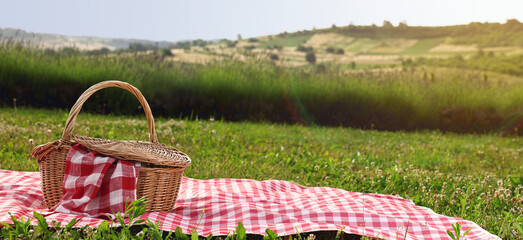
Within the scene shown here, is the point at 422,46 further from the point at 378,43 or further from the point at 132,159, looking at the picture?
the point at 132,159

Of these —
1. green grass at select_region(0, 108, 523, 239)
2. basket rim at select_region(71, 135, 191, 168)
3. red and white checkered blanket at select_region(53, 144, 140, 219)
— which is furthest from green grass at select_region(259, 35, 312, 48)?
red and white checkered blanket at select_region(53, 144, 140, 219)

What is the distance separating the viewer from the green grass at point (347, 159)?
13.7 feet

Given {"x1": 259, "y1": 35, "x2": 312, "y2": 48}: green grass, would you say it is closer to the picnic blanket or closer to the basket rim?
the picnic blanket

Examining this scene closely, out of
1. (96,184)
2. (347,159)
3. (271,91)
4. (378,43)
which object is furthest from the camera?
(378,43)

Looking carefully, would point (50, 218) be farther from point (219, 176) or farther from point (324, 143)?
point (324, 143)

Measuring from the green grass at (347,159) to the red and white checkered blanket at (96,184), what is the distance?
1659mm

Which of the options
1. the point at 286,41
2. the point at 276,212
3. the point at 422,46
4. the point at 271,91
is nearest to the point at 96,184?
the point at 276,212

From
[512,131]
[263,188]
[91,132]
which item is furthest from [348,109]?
[263,188]

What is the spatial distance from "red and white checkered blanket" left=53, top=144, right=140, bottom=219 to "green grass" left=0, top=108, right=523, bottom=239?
1659mm

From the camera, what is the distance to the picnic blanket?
2.92m

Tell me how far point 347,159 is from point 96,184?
3.51m

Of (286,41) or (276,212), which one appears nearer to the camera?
(276,212)

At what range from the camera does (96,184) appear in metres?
2.99

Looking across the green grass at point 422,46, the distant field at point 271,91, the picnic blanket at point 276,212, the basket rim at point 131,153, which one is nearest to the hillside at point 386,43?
the green grass at point 422,46
